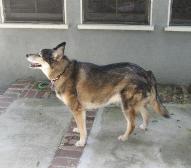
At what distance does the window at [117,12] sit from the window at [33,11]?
1.63 ft

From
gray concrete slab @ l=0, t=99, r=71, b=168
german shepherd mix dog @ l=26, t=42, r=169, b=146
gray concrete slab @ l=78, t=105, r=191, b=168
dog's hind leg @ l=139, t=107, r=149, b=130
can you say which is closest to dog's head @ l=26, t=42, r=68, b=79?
german shepherd mix dog @ l=26, t=42, r=169, b=146

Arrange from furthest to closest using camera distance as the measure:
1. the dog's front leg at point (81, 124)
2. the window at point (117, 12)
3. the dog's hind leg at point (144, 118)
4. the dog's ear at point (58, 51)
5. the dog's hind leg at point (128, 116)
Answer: the window at point (117, 12)
the dog's hind leg at point (144, 118)
the dog's front leg at point (81, 124)
the dog's hind leg at point (128, 116)
the dog's ear at point (58, 51)

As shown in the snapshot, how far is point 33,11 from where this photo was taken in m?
6.51

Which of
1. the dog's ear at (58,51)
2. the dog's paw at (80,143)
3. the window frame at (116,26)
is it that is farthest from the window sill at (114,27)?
the dog's paw at (80,143)

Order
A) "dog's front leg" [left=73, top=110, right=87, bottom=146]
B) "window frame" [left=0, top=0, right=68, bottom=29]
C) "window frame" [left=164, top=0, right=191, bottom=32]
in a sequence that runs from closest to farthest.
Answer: "dog's front leg" [left=73, top=110, right=87, bottom=146] → "window frame" [left=164, top=0, right=191, bottom=32] → "window frame" [left=0, top=0, right=68, bottom=29]

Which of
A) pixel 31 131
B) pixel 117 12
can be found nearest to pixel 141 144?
pixel 31 131

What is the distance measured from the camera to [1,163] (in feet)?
14.1

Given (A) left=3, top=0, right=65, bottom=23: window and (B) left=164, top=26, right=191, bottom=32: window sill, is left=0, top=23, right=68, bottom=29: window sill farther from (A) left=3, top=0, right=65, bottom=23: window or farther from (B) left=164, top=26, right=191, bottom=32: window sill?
(B) left=164, top=26, right=191, bottom=32: window sill

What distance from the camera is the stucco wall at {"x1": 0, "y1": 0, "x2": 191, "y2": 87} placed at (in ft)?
20.4

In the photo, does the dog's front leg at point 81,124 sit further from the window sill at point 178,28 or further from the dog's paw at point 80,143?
the window sill at point 178,28

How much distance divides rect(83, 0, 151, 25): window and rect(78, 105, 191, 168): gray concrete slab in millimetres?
1724

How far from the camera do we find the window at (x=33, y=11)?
6418mm

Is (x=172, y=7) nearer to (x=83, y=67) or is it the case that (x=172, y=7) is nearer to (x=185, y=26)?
(x=185, y=26)

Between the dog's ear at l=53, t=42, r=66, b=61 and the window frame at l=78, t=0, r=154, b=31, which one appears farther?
the window frame at l=78, t=0, r=154, b=31
